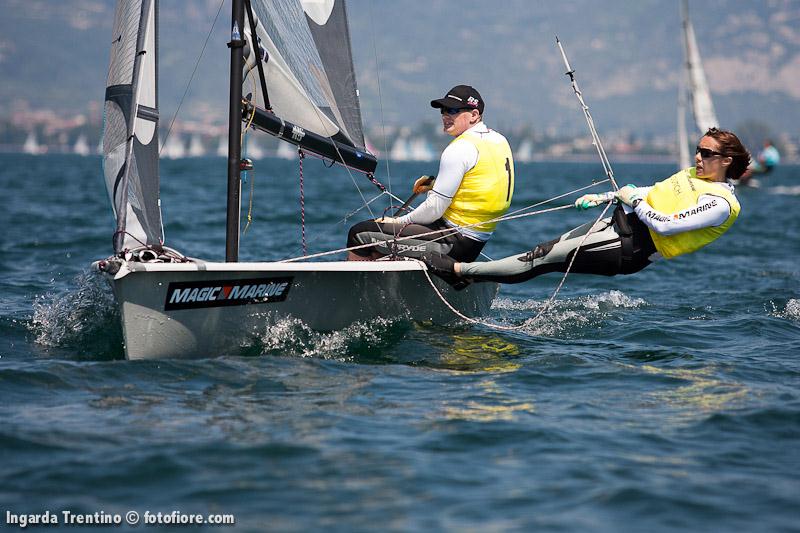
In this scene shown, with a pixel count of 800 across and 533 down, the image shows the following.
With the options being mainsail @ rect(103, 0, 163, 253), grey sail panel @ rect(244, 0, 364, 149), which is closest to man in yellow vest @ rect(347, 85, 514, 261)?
grey sail panel @ rect(244, 0, 364, 149)

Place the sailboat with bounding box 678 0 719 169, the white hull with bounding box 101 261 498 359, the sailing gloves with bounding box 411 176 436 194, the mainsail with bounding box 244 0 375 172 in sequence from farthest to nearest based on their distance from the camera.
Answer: the sailboat with bounding box 678 0 719 169
the sailing gloves with bounding box 411 176 436 194
the mainsail with bounding box 244 0 375 172
the white hull with bounding box 101 261 498 359

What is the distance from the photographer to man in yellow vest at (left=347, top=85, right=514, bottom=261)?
22.1ft

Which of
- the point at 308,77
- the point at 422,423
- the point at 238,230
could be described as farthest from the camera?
the point at 308,77

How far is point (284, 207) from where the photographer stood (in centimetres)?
2286

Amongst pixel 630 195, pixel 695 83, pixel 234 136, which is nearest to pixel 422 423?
pixel 630 195

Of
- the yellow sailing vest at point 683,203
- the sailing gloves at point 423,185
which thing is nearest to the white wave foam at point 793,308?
the yellow sailing vest at point 683,203

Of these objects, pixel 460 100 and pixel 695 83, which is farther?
pixel 695 83

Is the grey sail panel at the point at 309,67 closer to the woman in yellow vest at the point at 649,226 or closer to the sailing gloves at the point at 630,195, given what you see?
the woman in yellow vest at the point at 649,226

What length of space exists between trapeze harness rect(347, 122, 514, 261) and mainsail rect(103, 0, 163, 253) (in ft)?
5.05

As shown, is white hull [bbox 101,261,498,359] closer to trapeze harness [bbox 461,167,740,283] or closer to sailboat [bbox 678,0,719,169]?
trapeze harness [bbox 461,167,740,283]

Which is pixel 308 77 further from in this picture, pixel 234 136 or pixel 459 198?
pixel 459 198

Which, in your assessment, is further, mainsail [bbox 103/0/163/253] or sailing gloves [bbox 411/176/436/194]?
sailing gloves [bbox 411/176/436/194]

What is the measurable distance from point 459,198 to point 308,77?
1.52 meters

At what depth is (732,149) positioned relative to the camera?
20.2 ft
